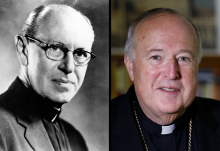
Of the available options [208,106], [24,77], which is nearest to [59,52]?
[24,77]

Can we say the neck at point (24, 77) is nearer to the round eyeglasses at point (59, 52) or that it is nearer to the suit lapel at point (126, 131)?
the round eyeglasses at point (59, 52)

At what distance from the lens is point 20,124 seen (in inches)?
34.9

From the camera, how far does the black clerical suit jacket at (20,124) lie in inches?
34.4

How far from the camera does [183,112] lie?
44.0 inches

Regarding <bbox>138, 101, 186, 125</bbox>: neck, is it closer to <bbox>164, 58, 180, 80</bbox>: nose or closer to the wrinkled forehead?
<bbox>164, 58, 180, 80</bbox>: nose

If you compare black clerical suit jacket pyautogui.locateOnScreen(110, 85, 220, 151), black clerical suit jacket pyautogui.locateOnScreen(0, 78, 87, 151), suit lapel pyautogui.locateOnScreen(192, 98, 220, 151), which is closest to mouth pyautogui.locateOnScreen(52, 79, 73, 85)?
black clerical suit jacket pyautogui.locateOnScreen(0, 78, 87, 151)

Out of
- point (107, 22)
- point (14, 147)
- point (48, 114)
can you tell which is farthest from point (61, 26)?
point (14, 147)

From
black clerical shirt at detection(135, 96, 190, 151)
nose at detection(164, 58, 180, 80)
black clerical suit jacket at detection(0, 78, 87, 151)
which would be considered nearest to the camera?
black clerical suit jacket at detection(0, 78, 87, 151)

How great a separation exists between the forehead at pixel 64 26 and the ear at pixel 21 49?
0.06 metres

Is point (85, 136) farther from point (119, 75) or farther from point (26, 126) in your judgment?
point (119, 75)

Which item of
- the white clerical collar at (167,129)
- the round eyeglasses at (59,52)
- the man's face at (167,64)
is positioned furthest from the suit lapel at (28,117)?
the white clerical collar at (167,129)

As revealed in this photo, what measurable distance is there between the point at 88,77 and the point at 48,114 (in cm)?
19

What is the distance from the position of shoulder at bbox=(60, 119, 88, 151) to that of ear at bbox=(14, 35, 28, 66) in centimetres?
24

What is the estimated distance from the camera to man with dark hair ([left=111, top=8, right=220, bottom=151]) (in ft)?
3.34
